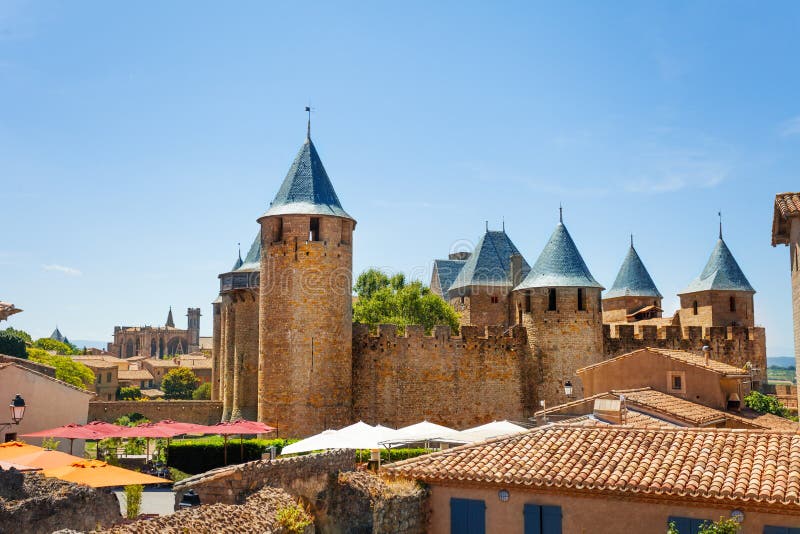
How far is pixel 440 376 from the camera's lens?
30125 millimetres

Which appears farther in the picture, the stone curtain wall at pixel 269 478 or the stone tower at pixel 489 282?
the stone tower at pixel 489 282

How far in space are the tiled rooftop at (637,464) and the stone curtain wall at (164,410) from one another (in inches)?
1070

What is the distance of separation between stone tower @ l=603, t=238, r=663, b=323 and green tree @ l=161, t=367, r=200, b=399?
48.5 meters

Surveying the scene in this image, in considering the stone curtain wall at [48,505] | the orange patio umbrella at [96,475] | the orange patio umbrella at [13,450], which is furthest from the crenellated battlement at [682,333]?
the stone curtain wall at [48,505]

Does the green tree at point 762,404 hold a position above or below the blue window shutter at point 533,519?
above

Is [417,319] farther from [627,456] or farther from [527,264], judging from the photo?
[627,456]

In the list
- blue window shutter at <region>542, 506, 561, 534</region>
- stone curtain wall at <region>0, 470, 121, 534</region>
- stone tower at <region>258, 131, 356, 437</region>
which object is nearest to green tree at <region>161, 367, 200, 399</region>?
stone tower at <region>258, 131, 356, 437</region>

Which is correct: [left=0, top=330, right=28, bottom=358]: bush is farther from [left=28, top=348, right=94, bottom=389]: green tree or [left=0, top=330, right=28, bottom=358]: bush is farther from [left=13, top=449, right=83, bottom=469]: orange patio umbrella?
[left=13, top=449, right=83, bottom=469]: orange patio umbrella

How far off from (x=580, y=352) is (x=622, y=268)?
1649cm

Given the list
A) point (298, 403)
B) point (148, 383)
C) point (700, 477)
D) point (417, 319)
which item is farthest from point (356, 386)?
point (148, 383)

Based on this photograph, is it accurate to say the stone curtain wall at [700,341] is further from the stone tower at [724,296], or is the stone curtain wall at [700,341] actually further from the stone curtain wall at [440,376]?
the stone curtain wall at [440,376]

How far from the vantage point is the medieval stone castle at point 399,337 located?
26.8m

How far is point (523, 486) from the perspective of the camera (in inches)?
478

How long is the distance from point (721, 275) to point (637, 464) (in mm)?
29246
